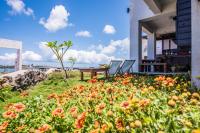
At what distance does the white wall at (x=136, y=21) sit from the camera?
12359 millimetres

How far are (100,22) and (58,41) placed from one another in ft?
27.4

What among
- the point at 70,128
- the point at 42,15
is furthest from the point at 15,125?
the point at 42,15

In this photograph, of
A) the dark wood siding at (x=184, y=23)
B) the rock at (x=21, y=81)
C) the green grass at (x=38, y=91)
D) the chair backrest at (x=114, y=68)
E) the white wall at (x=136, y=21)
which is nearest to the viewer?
the green grass at (x=38, y=91)

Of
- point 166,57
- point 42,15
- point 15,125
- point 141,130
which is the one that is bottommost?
point 15,125

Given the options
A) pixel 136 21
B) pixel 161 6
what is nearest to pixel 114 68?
pixel 136 21

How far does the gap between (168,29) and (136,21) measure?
4682 mm

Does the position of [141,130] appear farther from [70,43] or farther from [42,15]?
[42,15]

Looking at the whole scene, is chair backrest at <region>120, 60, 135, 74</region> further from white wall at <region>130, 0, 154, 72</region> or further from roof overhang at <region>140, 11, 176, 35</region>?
roof overhang at <region>140, 11, 176, 35</region>

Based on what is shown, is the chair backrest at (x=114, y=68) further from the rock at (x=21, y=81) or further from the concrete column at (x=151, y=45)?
the concrete column at (x=151, y=45)

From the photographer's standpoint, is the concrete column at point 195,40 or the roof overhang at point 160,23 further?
the roof overhang at point 160,23

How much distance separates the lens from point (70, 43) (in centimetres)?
1483

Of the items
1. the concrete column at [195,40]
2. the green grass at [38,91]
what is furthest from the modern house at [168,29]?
the green grass at [38,91]

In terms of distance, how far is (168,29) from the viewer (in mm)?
16438

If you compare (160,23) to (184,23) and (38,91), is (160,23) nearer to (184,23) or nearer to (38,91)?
(184,23)
